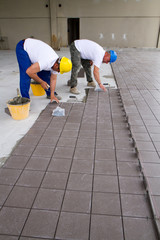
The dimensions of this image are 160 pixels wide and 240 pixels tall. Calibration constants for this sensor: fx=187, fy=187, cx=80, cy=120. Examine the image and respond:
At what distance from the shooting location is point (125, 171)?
202 centimetres

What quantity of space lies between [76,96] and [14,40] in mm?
11287

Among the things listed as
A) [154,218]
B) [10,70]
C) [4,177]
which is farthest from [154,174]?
[10,70]

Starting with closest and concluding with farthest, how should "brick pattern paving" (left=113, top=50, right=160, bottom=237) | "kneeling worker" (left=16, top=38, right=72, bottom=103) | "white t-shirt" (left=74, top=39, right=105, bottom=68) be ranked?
"brick pattern paving" (left=113, top=50, right=160, bottom=237) → "kneeling worker" (left=16, top=38, right=72, bottom=103) → "white t-shirt" (left=74, top=39, right=105, bottom=68)

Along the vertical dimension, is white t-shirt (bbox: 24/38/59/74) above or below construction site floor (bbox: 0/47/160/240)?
above

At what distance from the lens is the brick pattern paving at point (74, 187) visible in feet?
4.77

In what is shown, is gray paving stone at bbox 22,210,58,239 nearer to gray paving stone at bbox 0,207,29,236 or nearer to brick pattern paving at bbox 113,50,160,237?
gray paving stone at bbox 0,207,29,236

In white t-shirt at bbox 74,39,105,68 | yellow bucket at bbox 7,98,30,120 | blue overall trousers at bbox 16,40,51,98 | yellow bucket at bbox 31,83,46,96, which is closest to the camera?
yellow bucket at bbox 7,98,30,120

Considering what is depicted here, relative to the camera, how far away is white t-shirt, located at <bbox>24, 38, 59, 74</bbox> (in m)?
3.09

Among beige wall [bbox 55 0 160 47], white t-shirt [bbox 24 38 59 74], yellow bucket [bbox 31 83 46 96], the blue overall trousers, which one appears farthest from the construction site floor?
beige wall [bbox 55 0 160 47]

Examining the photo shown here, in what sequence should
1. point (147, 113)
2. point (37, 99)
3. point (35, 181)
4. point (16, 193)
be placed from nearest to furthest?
point (16, 193)
point (35, 181)
point (147, 113)
point (37, 99)

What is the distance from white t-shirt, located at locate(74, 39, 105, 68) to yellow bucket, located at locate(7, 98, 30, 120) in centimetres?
173

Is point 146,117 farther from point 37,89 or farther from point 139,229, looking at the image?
point 37,89

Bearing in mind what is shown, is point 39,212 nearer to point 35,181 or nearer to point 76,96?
point 35,181

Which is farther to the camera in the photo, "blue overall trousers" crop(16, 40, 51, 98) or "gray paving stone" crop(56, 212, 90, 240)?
"blue overall trousers" crop(16, 40, 51, 98)
